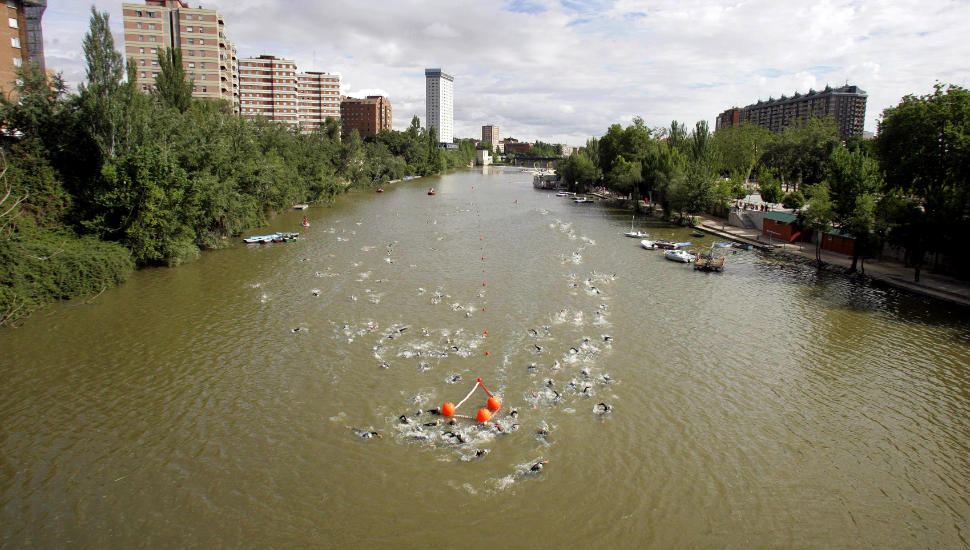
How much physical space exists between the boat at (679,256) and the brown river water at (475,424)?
9682 mm

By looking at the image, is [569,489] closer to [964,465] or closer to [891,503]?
[891,503]

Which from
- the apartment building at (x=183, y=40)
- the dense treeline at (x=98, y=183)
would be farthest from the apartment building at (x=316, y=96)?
the dense treeline at (x=98, y=183)

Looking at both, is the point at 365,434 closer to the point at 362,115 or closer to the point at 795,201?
the point at 795,201

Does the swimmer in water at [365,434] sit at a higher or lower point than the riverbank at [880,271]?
lower

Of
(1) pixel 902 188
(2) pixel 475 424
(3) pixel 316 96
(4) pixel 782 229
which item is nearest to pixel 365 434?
(2) pixel 475 424

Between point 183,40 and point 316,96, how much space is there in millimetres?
61476

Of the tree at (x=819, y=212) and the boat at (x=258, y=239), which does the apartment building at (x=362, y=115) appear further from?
the tree at (x=819, y=212)

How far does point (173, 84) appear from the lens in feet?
153

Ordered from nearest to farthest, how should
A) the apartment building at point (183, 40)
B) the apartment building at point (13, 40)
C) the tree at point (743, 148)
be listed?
the apartment building at point (13, 40) < the apartment building at point (183, 40) < the tree at point (743, 148)

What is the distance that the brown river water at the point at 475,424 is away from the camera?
11578mm

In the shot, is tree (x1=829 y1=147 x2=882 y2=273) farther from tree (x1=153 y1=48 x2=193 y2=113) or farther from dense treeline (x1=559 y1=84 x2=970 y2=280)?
tree (x1=153 y1=48 x2=193 y2=113)

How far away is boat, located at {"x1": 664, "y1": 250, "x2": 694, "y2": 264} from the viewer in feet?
131

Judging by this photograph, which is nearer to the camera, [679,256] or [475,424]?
[475,424]

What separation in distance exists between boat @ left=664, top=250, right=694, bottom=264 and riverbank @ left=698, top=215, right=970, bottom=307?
26.2 ft
